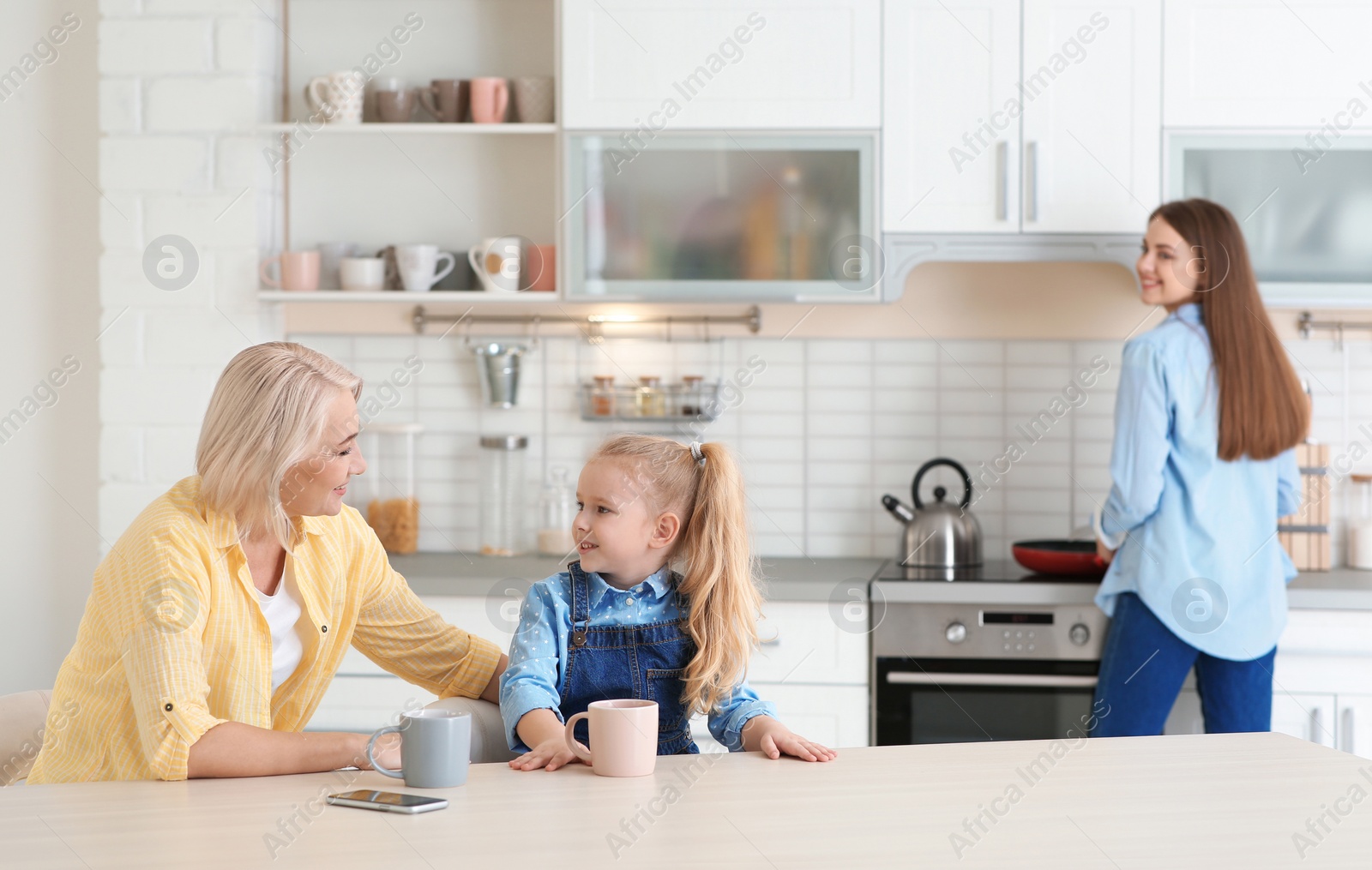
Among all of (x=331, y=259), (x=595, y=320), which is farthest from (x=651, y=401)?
(x=331, y=259)

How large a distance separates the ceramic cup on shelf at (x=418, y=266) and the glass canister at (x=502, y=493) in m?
0.42

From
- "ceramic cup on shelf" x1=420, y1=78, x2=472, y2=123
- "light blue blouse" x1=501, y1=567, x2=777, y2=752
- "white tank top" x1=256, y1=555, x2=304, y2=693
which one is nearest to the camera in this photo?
"light blue blouse" x1=501, y1=567, x2=777, y2=752

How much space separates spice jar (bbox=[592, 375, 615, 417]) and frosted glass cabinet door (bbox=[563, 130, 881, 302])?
329 millimetres

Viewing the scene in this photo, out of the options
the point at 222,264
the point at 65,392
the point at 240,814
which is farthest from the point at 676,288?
the point at 240,814

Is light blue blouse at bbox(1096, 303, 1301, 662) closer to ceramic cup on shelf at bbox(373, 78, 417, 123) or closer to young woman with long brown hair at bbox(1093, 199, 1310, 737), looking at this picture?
young woman with long brown hair at bbox(1093, 199, 1310, 737)

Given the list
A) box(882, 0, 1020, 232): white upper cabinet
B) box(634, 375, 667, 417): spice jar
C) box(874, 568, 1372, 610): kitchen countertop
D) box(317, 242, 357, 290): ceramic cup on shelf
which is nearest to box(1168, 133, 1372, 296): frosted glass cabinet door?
box(882, 0, 1020, 232): white upper cabinet

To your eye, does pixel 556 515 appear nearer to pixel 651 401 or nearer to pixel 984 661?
pixel 651 401

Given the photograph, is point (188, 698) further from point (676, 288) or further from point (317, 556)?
point (676, 288)

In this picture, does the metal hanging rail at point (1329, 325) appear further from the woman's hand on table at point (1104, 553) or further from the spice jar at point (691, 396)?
the spice jar at point (691, 396)

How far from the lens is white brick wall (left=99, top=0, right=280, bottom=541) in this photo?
2914 millimetres

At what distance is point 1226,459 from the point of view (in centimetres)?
245

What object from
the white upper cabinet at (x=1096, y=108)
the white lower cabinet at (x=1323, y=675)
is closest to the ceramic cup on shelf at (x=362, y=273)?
the white upper cabinet at (x=1096, y=108)

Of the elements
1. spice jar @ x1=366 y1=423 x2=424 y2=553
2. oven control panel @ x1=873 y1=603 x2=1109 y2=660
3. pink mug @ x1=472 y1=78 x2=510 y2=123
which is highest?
pink mug @ x1=472 y1=78 x2=510 y2=123

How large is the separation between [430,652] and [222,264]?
5.33ft
